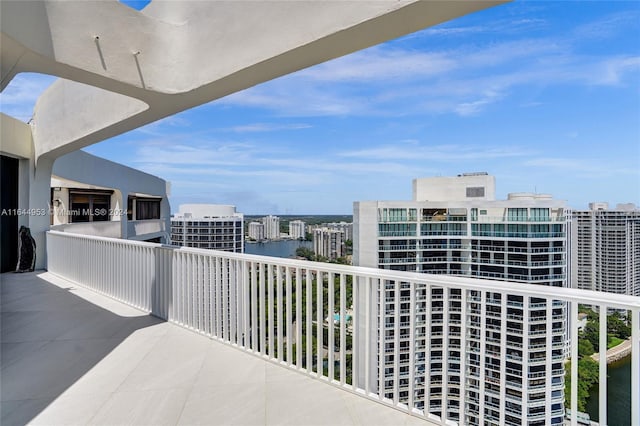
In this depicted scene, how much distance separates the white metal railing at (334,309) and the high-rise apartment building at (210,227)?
14.3 meters

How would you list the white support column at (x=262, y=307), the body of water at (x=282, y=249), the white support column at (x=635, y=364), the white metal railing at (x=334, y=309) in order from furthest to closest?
the body of water at (x=282, y=249)
the white support column at (x=262, y=307)
the white metal railing at (x=334, y=309)
the white support column at (x=635, y=364)

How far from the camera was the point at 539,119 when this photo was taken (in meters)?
15.0

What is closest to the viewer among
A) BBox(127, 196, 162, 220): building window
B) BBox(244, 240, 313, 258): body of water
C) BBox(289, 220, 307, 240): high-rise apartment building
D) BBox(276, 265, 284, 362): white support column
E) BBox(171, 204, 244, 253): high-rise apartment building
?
BBox(276, 265, 284, 362): white support column

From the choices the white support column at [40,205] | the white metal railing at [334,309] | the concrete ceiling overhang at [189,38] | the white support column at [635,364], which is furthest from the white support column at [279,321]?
the white support column at [40,205]

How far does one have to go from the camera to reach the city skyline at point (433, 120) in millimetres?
6008

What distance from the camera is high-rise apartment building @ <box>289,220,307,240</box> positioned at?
45.4 ft

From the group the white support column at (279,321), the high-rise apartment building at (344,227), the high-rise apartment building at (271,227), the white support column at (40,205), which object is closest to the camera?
the white support column at (279,321)

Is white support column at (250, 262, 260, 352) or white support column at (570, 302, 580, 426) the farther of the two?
white support column at (250, 262, 260, 352)

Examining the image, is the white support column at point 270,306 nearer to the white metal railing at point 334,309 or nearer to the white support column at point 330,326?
the white metal railing at point 334,309

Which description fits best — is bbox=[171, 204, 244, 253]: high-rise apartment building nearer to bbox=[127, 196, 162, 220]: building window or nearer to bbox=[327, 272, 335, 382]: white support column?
bbox=[127, 196, 162, 220]: building window

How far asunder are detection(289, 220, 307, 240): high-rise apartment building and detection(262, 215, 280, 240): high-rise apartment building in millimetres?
934

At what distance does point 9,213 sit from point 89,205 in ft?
31.8

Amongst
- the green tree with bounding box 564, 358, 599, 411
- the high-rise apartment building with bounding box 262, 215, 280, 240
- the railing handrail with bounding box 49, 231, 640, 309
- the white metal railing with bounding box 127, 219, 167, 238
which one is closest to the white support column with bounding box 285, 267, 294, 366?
the railing handrail with bounding box 49, 231, 640, 309

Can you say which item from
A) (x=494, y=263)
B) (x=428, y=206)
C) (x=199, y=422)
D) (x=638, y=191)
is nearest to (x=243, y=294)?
(x=199, y=422)
